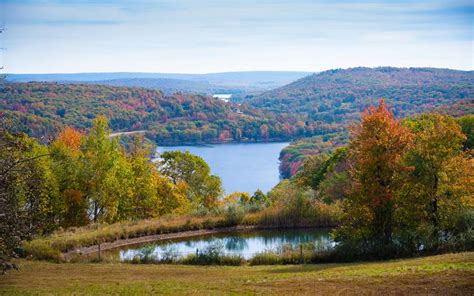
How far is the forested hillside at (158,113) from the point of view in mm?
133125

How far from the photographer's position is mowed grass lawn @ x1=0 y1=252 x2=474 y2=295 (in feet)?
51.5

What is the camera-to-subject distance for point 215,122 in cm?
17125

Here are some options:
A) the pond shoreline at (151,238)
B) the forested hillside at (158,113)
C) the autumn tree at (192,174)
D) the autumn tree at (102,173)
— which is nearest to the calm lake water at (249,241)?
the pond shoreline at (151,238)

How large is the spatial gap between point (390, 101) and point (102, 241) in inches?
6753

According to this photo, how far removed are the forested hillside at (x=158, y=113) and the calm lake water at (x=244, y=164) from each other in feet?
24.9

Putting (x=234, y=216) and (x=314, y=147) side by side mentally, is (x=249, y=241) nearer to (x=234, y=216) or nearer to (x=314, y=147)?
(x=234, y=216)

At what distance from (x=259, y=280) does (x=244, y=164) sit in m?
106

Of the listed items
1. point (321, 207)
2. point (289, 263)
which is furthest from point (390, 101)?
point (289, 263)

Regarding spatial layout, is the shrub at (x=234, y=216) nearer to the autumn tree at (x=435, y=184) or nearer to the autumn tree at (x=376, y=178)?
the autumn tree at (x=376, y=178)

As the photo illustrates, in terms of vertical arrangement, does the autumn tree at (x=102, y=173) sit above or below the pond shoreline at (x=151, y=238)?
above

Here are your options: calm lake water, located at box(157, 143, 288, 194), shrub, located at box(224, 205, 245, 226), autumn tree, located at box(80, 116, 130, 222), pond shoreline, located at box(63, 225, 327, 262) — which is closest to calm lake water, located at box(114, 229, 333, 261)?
pond shoreline, located at box(63, 225, 327, 262)

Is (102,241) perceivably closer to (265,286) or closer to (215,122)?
(265,286)

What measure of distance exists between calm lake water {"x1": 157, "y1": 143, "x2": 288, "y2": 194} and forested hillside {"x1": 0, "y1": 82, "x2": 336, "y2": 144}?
24.9 feet

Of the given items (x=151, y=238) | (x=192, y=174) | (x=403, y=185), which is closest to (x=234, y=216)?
(x=151, y=238)
